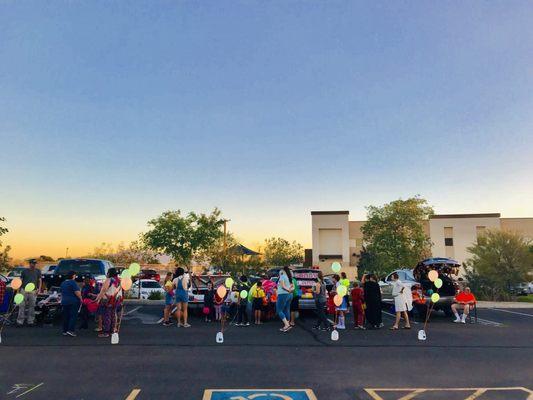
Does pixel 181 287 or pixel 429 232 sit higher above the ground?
pixel 429 232

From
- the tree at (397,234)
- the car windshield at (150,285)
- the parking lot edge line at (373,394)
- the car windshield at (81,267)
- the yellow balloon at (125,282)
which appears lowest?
the parking lot edge line at (373,394)

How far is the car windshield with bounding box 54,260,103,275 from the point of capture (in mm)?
14470

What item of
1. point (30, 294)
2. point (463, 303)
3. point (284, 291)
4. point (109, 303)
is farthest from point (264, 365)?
point (463, 303)

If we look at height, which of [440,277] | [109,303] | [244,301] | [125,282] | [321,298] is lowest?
[244,301]

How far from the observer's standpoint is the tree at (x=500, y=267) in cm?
2605

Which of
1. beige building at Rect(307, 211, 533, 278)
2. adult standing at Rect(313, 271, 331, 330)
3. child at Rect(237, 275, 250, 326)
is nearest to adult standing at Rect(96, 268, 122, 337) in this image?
child at Rect(237, 275, 250, 326)

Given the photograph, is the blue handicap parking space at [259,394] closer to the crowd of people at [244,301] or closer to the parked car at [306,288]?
the crowd of people at [244,301]

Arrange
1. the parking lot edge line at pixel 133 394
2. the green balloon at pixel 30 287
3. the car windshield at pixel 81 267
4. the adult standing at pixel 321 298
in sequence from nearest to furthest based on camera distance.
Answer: the parking lot edge line at pixel 133 394 → the adult standing at pixel 321 298 → the green balloon at pixel 30 287 → the car windshield at pixel 81 267

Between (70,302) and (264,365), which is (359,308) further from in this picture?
(70,302)

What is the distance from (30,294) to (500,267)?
1065 inches

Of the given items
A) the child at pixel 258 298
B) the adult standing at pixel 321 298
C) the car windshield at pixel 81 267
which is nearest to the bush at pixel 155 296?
the car windshield at pixel 81 267

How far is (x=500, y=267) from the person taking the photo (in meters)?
27.4

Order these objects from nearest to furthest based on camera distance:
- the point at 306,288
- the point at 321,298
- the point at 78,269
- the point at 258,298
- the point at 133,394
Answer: the point at 133,394 < the point at 321,298 < the point at 258,298 < the point at 306,288 < the point at 78,269

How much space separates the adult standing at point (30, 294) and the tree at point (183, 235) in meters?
34.1
